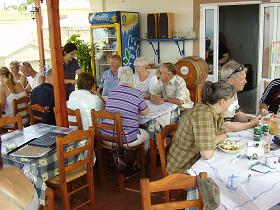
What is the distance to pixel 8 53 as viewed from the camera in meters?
12.0

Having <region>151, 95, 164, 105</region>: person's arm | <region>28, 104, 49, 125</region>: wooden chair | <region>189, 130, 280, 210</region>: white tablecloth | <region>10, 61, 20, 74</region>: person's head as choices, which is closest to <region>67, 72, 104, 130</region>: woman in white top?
<region>28, 104, 49, 125</region>: wooden chair

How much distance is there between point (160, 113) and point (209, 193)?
2.05 metres

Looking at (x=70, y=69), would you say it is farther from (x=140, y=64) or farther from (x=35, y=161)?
(x=35, y=161)

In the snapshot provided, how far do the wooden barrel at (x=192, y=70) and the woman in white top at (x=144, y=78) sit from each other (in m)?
1.09

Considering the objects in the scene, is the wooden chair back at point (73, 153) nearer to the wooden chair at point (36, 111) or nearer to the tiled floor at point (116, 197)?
the tiled floor at point (116, 197)

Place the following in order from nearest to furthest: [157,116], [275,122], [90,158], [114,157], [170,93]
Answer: [275,122]
[90,158]
[114,157]
[157,116]
[170,93]

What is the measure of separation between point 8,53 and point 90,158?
10174 millimetres

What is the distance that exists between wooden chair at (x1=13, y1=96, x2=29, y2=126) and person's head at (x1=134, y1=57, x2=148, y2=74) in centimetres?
150

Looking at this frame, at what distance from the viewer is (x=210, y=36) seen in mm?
6367

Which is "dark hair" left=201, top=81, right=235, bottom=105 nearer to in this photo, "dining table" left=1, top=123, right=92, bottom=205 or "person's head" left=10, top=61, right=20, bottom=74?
"dining table" left=1, top=123, right=92, bottom=205

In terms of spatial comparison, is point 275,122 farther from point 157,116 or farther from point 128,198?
point 128,198

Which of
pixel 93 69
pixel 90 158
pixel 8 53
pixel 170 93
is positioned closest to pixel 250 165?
pixel 90 158

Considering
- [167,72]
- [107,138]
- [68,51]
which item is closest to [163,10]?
[68,51]

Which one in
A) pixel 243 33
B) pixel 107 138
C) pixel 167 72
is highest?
pixel 243 33
